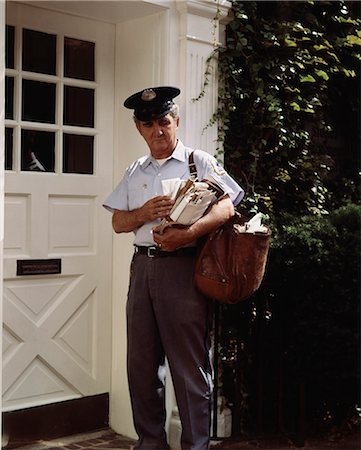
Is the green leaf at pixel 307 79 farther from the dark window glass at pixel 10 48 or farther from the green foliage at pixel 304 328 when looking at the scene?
the dark window glass at pixel 10 48

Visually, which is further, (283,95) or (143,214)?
(283,95)

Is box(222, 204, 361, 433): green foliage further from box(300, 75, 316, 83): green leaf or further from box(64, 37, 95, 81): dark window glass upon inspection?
box(64, 37, 95, 81): dark window glass

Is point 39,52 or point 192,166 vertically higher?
point 39,52

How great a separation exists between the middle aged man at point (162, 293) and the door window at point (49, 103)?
32.9 inches

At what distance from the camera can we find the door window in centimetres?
466

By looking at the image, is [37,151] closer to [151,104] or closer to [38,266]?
[38,266]

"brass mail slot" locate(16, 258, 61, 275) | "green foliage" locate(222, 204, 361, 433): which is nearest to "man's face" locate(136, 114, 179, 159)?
"brass mail slot" locate(16, 258, 61, 275)

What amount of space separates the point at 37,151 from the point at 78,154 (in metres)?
0.30

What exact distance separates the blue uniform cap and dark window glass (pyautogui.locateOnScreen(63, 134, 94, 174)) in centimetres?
97

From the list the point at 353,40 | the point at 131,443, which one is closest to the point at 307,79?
the point at 353,40

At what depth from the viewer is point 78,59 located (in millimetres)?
4961

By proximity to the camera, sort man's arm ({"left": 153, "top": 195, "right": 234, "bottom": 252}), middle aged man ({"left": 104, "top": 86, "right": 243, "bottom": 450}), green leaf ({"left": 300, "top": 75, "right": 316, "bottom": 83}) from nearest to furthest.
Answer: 1. man's arm ({"left": 153, "top": 195, "right": 234, "bottom": 252})
2. middle aged man ({"left": 104, "top": 86, "right": 243, "bottom": 450})
3. green leaf ({"left": 300, "top": 75, "right": 316, "bottom": 83})

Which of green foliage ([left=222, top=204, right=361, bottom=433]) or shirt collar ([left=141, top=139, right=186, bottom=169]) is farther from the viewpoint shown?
green foliage ([left=222, top=204, right=361, bottom=433])

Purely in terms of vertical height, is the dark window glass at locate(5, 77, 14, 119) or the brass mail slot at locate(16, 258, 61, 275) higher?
the dark window glass at locate(5, 77, 14, 119)
